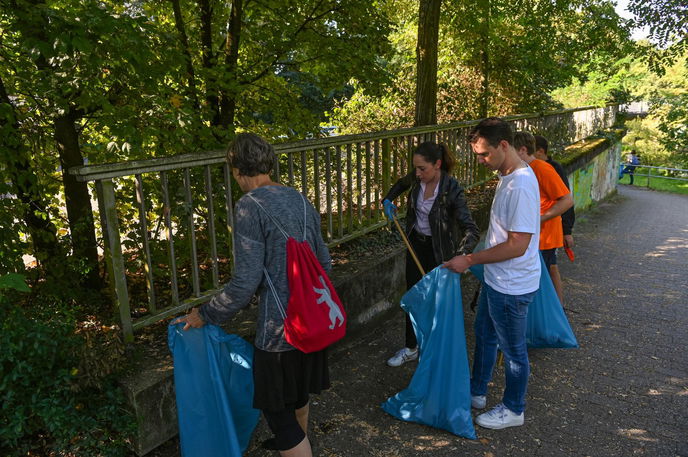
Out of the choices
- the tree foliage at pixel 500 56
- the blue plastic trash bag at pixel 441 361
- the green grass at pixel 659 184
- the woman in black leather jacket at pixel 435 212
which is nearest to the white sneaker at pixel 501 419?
the blue plastic trash bag at pixel 441 361

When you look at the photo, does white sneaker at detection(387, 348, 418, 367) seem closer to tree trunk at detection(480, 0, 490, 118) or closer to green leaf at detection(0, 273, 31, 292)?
green leaf at detection(0, 273, 31, 292)

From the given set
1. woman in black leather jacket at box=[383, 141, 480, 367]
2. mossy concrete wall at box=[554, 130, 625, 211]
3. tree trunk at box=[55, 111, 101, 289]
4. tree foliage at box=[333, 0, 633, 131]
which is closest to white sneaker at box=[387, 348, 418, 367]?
woman in black leather jacket at box=[383, 141, 480, 367]

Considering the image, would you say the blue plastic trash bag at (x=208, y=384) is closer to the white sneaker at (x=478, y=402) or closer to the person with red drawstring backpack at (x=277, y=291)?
the person with red drawstring backpack at (x=277, y=291)

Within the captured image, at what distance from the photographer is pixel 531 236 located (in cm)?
305

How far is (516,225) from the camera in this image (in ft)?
9.88

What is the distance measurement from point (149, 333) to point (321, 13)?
171 inches

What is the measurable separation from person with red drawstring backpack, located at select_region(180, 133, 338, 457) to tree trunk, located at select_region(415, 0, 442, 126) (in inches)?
205

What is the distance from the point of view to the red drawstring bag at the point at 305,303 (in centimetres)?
244

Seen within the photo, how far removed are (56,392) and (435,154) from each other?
9.15 ft

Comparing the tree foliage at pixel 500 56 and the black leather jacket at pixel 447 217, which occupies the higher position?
the tree foliage at pixel 500 56

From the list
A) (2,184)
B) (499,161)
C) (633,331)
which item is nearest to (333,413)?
(499,161)

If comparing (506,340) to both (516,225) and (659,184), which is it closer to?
(516,225)

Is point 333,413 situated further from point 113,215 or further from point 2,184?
point 2,184

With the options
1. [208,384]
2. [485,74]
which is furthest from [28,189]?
[485,74]
